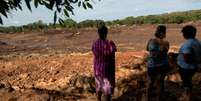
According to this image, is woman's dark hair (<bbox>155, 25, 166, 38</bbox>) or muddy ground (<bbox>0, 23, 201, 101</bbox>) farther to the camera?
muddy ground (<bbox>0, 23, 201, 101</bbox>)

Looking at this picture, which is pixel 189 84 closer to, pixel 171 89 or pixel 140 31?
pixel 171 89

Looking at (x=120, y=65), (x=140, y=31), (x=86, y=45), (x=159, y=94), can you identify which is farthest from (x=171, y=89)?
(x=140, y=31)

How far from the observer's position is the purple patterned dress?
8844mm

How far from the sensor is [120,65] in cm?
1534

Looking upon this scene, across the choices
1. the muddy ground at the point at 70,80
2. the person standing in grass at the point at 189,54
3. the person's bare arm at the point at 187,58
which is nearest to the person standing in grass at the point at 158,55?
the person standing in grass at the point at 189,54

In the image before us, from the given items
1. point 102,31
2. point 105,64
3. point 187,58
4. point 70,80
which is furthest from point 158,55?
point 70,80

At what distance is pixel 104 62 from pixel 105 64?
0.11 feet

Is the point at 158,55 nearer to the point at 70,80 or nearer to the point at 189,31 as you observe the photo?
the point at 189,31

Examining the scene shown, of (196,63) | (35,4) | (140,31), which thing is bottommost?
(140,31)

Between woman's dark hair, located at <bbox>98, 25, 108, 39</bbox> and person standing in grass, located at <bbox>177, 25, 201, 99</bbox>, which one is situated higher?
woman's dark hair, located at <bbox>98, 25, 108, 39</bbox>

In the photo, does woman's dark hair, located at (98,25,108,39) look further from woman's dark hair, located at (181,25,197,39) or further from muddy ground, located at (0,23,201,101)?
muddy ground, located at (0,23,201,101)

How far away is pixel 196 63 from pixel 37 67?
348 inches

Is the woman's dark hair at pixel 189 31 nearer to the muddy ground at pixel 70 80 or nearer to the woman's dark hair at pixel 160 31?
the woman's dark hair at pixel 160 31

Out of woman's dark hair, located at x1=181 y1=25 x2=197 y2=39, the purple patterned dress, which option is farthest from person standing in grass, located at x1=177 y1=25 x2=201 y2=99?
the purple patterned dress
